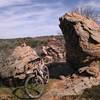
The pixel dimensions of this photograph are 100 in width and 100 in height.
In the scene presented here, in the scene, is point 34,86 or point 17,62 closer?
point 34,86

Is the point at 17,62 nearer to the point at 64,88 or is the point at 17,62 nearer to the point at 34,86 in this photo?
the point at 34,86

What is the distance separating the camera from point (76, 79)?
24.0 m

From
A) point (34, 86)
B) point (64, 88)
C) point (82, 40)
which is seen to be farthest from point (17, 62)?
point (82, 40)

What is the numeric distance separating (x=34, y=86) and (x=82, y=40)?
Result: 3.74m

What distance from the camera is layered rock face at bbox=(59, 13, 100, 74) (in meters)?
24.2

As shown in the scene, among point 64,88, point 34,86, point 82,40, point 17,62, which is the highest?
point 82,40

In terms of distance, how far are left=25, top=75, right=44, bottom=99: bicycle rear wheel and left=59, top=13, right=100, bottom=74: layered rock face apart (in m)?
3.14

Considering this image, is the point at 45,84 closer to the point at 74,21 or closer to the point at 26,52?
the point at 26,52

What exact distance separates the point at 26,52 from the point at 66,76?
270cm

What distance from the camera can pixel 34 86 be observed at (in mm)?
22453

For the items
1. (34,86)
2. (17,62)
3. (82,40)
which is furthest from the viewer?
(82,40)

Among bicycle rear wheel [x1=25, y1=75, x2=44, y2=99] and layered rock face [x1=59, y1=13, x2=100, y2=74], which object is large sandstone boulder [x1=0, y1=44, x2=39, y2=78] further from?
layered rock face [x1=59, y1=13, x2=100, y2=74]

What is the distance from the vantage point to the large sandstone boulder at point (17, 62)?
2273cm

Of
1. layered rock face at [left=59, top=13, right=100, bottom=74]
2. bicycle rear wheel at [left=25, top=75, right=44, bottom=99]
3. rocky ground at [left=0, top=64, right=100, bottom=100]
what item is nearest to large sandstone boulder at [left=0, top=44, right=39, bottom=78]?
bicycle rear wheel at [left=25, top=75, right=44, bottom=99]
